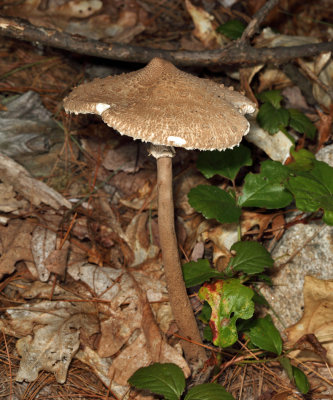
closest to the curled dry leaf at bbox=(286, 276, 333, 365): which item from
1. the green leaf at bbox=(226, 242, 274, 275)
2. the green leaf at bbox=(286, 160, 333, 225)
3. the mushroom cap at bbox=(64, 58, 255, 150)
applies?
the green leaf at bbox=(226, 242, 274, 275)

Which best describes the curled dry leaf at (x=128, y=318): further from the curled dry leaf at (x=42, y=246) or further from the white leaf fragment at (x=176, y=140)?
the white leaf fragment at (x=176, y=140)

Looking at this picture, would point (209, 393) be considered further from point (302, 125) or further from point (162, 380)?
point (302, 125)

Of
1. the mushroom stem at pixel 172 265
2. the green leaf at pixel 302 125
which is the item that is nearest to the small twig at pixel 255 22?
the green leaf at pixel 302 125

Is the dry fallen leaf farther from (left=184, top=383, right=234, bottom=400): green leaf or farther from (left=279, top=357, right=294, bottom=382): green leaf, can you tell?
(left=184, top=383, right=234, bottom=400): green leaf

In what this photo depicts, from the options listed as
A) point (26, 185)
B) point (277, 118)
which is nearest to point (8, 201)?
point (26, 185)

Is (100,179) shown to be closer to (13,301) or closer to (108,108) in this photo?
(13,301)

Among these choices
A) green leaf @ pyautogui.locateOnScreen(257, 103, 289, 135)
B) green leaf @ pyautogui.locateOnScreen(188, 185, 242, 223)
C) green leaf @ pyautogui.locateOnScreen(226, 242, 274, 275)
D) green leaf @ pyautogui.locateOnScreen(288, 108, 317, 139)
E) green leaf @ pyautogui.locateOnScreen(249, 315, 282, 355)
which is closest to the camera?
green leaf @ pyautogui.locateOnScreen(249, 315, 282, 355)
